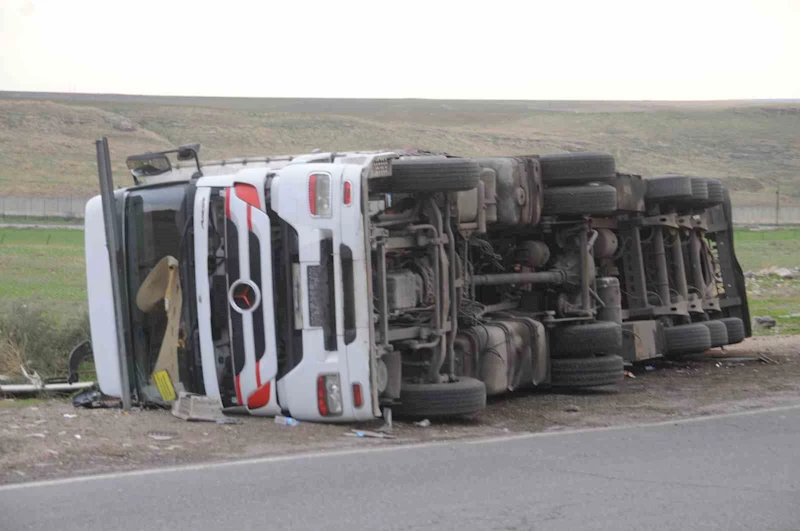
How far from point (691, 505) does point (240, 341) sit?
11.4 ft

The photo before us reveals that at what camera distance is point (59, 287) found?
76.0ft

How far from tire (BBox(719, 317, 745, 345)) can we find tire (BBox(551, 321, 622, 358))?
3.52 meters

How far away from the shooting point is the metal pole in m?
8.64

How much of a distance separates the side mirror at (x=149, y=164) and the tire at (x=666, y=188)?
5784 millimetres

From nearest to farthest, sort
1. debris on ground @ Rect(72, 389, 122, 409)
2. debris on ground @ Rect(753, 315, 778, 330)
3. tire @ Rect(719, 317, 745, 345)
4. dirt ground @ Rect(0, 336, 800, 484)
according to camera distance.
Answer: dirt ground @ Rect(0, 336, 800, 484), debris on ground @ Rect(72, 389, 122, 409), tire @ Rect(719, 317, 745, 345), debris on ground @ Rect(753, 315, 778, 330)

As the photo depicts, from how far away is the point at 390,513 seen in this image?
5.86 m

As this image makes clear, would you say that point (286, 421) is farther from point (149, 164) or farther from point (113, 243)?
point (149, 164)

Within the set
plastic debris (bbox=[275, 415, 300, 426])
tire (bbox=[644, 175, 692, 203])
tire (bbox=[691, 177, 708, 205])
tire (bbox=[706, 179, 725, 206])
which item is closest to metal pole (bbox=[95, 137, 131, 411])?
plastic debris (bbox=[275, 415, 300, 426])

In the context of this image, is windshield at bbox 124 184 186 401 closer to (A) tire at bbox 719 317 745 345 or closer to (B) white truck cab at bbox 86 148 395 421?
(B) white truck cab at bbox 86 148 395 421

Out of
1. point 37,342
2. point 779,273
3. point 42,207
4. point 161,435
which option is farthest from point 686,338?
point 42,207

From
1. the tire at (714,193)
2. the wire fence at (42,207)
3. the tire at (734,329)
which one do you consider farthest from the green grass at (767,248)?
the wire fence at (42,207)

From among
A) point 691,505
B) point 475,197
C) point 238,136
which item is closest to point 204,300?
point 475,197

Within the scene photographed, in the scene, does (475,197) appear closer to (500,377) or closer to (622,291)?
(500,377)

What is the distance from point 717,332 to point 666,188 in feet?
6.21
